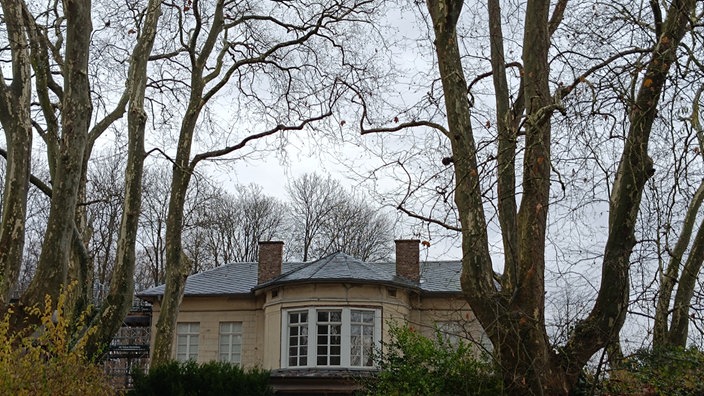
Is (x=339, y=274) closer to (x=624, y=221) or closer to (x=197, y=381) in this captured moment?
(x=197, y=381)

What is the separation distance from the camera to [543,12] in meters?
7.73

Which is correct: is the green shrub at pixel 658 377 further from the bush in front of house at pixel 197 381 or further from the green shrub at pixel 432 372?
the bush in front of house at pixel 197 381

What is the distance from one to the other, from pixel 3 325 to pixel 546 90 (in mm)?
6215

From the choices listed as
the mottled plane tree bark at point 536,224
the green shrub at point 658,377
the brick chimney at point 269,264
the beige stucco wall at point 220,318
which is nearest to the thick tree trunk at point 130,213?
the mottled plane tree bark at point 536,224

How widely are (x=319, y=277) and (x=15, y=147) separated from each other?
15.6m

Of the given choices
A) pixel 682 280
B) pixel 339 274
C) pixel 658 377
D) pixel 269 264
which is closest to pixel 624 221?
pixel 658 377

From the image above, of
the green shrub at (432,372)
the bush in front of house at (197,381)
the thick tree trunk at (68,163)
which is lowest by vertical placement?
the bush in front of house at (197,381)

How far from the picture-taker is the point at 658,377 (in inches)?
321

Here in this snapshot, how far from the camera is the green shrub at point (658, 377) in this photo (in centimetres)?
788

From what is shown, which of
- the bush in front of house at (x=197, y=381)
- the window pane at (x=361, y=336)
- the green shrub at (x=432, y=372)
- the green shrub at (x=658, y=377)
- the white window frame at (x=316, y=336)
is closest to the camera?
the green shrub at (x=658, y=377)

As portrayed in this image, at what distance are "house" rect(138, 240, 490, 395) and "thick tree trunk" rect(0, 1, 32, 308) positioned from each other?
13994 mm

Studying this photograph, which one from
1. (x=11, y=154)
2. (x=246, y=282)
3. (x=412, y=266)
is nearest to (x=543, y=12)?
(x=11, y=154)

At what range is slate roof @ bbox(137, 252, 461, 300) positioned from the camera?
2555cm

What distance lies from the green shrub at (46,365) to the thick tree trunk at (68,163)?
1.44ft
